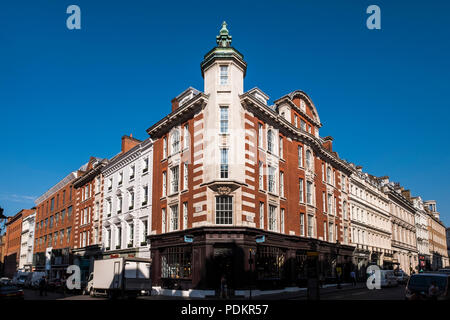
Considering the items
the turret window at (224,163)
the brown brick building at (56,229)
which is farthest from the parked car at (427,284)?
the brown brick building at (56,229)

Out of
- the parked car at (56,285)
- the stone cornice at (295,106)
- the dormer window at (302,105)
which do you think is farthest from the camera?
the parked car at (56,285)

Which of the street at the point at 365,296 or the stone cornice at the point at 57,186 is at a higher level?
the stone cornice at the point at 57,186

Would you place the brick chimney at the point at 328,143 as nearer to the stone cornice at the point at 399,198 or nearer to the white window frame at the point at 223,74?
the stone cornice at the point at 399,198

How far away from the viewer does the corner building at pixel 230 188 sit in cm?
2850

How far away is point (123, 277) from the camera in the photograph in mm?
27328

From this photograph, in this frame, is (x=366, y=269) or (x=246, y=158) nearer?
(x=246, y=158)

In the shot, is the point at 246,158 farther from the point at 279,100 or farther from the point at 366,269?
the point at 366,269

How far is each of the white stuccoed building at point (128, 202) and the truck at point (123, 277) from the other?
6.77 meters

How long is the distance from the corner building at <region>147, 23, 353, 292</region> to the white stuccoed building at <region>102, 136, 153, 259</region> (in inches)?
96.5

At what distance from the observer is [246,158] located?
100ft

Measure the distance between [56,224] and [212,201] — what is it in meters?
41.7

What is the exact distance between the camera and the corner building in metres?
28.5

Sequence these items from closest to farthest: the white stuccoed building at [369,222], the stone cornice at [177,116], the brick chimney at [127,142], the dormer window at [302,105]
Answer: the stone cornice at [177,116] < the dormer window at [302,105] < the brick chimney at [127,142] < the white stuccoed building at [369,222]

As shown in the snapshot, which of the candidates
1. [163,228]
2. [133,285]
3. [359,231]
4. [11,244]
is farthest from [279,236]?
[11,244]
